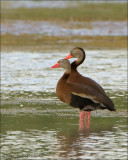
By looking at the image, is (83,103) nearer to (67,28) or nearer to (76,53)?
(76,53)

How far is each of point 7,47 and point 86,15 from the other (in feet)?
66.9

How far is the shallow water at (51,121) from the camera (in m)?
9.37

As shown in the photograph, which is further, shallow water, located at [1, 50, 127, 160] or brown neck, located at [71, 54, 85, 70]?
brown neck, located at [71, 54, 85, 70]

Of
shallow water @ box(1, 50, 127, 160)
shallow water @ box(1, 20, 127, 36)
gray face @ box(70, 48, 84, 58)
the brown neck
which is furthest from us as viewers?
shallow water @ box(1, 20, 127, 36)

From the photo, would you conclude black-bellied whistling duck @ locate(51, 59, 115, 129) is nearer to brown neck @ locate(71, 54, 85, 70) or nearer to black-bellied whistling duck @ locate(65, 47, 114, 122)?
black-bellied whistling duck @ locate(65, 47, 114, 122)

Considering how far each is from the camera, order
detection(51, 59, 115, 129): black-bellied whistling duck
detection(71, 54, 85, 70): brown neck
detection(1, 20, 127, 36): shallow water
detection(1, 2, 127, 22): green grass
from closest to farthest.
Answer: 1. detection(51, 59, 115, 129): black-bellied whistling duck
2. detection(71, 54, 85, 70): brown neck
3. detection(1, 20, 127, 36): shallow water
4. detection(1, 2, 127, 22): green grass

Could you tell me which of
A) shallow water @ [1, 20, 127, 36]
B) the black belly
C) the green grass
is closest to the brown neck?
the black belly

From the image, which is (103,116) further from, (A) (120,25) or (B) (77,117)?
(A) (120,25)

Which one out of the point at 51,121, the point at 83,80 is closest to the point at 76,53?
the point at 83,80

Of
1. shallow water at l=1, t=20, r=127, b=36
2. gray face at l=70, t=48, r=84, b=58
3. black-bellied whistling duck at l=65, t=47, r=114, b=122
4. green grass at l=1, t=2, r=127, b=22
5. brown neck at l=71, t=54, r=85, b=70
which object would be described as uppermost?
green grass at l=1, t=2, r=127, b=22

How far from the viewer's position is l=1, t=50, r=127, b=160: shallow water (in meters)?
9.37

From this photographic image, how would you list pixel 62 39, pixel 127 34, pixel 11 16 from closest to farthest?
pixel 62 39, pixel 127 34, pixel 11 16

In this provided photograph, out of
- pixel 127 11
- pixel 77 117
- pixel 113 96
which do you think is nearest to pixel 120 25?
pixel 127 11

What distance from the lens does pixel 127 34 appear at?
112 ft
